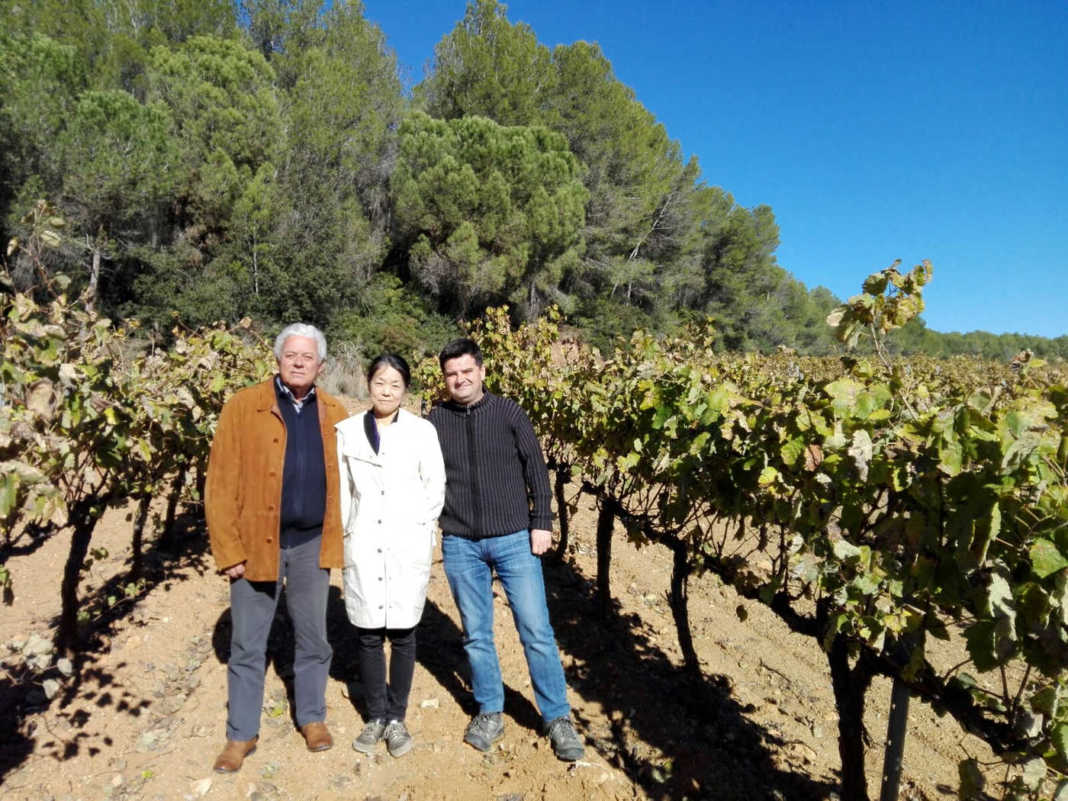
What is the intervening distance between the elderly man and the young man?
47 cm

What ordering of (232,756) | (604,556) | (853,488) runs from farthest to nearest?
(604,556) < (232,756) < (853,488)

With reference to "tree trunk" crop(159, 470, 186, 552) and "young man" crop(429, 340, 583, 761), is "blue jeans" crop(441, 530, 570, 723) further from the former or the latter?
"tree trunk" crop(159, 470, 186, 552)

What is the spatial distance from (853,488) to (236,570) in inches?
86.4

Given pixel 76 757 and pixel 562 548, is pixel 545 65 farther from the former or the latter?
pixel 76 757

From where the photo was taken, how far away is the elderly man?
2387 mm

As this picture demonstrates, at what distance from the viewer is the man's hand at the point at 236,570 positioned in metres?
2.39

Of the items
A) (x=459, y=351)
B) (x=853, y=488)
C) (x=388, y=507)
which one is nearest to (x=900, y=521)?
(x=853, y=488)

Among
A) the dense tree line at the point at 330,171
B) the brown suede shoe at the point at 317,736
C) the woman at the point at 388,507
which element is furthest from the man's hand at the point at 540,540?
the dense tree line at the point at 330,171

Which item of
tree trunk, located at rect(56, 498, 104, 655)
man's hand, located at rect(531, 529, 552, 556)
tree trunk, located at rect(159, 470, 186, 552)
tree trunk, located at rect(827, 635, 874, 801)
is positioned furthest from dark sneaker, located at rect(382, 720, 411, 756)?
tree trunk, located at rect(159, 470, 186, 552)

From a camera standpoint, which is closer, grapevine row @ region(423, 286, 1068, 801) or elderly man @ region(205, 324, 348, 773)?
grapevine row @ region(423, 286, 1068, 801)

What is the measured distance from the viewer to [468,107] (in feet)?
78.3

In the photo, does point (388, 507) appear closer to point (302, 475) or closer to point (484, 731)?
point (302, 475)

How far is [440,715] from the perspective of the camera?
296cm

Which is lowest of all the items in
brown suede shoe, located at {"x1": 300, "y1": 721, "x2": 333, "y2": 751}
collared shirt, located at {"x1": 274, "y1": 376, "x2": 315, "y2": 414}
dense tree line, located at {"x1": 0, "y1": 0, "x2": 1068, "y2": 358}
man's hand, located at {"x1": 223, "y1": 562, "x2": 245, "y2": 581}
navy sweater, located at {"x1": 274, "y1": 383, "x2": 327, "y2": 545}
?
brown suede shoe, located at {"x1": 300, "y1": 721, "x2": 333, "y2": 751}
